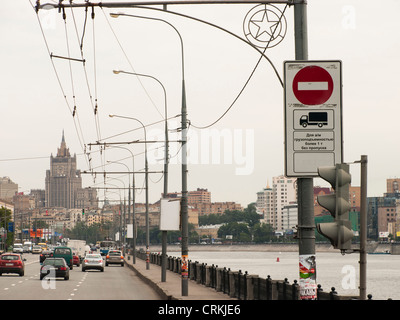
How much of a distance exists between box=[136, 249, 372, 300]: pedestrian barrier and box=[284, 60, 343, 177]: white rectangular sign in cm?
450

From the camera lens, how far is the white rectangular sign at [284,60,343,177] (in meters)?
11.8

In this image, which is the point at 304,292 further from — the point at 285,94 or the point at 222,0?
the point at 222,0

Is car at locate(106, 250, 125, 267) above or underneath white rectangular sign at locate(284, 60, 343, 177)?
underneath

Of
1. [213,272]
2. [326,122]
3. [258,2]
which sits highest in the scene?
[258,2]

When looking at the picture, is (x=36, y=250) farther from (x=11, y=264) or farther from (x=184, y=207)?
(x=184, y=207)

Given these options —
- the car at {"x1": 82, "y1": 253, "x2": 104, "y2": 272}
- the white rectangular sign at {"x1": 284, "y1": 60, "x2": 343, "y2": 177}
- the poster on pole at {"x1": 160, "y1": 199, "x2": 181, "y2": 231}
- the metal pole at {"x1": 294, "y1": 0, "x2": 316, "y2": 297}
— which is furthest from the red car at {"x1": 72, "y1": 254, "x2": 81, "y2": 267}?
the white rectangular sign at {"x1": 284, "y1": 60, "x2": 343, "y2": 177}

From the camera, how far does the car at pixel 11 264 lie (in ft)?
171

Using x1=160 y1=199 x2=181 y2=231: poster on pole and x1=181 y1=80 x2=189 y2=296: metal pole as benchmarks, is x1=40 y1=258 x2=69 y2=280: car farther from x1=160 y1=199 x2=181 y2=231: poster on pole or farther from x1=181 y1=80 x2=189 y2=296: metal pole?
x1=181 y1=80 x2=189 y2=296: metal pole

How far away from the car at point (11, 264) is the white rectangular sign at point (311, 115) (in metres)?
42.6

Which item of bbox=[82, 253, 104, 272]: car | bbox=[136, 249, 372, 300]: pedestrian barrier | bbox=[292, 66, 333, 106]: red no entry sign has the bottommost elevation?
bbox=[82, 253, 104, 272]: car

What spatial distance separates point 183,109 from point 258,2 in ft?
57.3

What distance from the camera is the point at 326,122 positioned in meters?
11.8

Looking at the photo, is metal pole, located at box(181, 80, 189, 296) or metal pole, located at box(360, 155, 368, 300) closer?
metal pole, located at box(360, 155, 368, 300)
